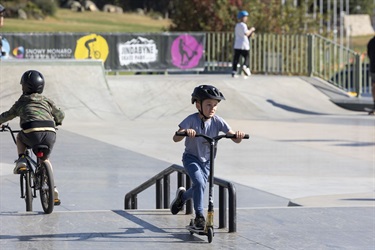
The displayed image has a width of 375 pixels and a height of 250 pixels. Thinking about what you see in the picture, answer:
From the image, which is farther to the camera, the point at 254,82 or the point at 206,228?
the point at 254,82

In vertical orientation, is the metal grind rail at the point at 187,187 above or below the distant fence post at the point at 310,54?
above

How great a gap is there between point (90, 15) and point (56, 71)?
55.9m

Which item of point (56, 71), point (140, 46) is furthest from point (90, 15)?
point (56, 71)

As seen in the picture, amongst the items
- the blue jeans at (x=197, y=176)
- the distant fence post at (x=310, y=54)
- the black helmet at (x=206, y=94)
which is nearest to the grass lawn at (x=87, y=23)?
the distant fence post at (x=310, y=54)

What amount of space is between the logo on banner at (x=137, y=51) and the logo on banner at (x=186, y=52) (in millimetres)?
598

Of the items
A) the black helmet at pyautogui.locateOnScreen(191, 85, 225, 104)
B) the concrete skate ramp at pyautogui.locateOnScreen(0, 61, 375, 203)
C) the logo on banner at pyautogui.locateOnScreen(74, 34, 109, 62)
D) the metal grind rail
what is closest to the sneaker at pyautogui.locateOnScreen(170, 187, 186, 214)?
the metal grind rail

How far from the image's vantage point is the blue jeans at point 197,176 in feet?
28.4

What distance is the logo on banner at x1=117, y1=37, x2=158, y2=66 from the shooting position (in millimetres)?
27672

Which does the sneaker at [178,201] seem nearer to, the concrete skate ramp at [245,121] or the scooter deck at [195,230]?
the scooter deck at [195,230]

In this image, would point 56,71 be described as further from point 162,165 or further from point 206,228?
point 206,228

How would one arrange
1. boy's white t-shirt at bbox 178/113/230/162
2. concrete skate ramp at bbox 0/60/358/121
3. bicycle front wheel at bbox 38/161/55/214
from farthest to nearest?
concrete skate ramp at bbox 0/60/358/121, bicycle front wheel at bbox 38/161/55/214, boy's white t-shirt at bbox 178/113/230/162

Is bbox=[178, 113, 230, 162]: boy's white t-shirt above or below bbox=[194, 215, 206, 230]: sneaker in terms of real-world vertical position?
above

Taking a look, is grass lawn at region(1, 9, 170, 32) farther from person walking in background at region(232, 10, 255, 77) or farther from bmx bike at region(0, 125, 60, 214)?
bmx bike at region(0, 125, 60, 214)

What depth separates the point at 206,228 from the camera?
8477 mm
